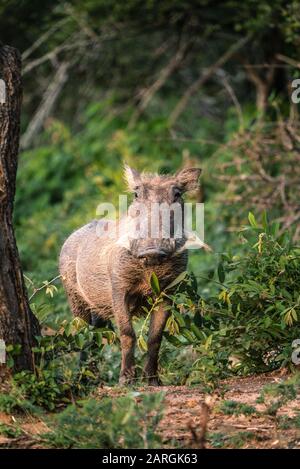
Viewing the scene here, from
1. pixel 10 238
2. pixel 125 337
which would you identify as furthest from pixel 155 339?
pixel 10 238

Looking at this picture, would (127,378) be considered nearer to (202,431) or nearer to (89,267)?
(89,267)

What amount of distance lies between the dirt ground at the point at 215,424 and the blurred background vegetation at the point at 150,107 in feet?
14.6

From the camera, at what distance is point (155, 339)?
5875 mm

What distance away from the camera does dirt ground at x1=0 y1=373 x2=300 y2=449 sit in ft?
13.9

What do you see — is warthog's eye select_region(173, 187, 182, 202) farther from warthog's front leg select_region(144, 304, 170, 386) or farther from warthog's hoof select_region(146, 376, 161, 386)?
warthog's hoof select_region(146, 376, 161, 386)

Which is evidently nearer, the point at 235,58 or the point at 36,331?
the point at 36,331

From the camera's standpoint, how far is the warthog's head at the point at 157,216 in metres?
5.69

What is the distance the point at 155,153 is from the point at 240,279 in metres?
7.03

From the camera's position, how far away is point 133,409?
4098 mm

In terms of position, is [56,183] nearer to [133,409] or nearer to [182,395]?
[182,395]

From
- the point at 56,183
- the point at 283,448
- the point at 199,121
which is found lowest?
the point at 283,448

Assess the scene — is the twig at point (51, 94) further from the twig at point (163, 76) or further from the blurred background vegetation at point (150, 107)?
the twig at point (163, 76)

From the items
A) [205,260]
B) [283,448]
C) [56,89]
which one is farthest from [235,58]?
[283,448]
